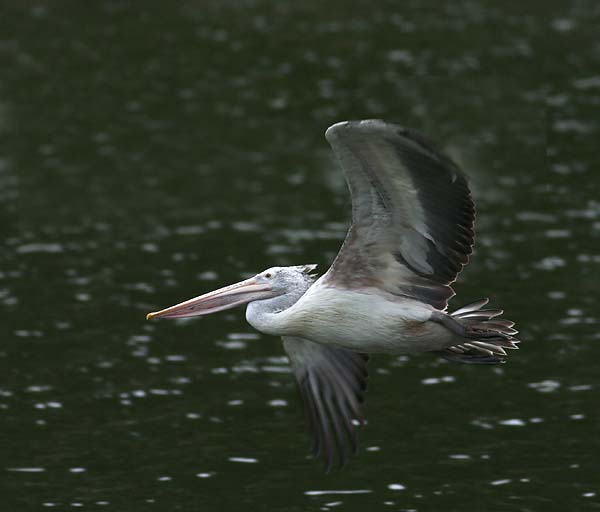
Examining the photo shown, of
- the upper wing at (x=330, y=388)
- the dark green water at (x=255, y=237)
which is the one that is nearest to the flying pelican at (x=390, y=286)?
the upper wing at (x=330, y=388)

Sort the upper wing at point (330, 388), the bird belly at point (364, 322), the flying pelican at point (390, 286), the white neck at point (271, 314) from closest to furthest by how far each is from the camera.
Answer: the flying pelican at point (390, 286) → the bird belly at point (364, 322) → the white neck at point (271, 314) → the upper wing at point (330, 388)

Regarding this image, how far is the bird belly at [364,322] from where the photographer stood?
34.7 ft

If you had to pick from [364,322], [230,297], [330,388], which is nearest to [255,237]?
[330,388]

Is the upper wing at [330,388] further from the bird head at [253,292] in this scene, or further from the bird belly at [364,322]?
the bird belly at [364,322]

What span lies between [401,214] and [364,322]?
83 cm

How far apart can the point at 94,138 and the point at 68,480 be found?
39.9 feet

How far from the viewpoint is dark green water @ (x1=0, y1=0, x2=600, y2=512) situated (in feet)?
41.0

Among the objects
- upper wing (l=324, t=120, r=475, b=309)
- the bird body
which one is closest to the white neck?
the bird body

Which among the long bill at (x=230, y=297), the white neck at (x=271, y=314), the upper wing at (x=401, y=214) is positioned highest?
the upper wing at (x=401, y=214)

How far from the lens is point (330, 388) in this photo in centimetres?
1142

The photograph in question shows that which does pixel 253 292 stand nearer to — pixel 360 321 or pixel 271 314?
pixel 271 314

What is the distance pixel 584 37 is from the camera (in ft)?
94.5

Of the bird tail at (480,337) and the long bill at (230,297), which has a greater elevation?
the long bill at (230,297)

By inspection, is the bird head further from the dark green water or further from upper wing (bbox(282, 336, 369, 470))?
the dark green water
